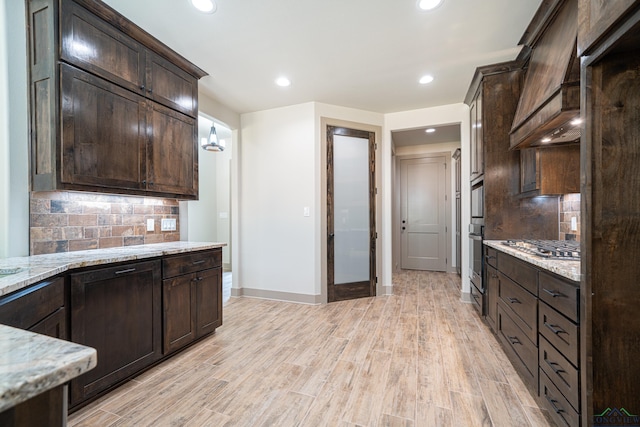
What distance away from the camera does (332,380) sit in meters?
1.96

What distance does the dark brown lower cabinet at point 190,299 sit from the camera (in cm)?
216

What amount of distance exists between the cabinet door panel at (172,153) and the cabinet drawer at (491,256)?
296 centimetres

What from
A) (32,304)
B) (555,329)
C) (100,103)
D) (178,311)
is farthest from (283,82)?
(555,329)

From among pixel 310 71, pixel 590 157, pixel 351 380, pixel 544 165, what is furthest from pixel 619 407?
pixel 310 71

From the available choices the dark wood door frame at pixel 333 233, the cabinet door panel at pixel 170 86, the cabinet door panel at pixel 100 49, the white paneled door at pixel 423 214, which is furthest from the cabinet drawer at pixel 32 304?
the white paneled door at pixel 423 214

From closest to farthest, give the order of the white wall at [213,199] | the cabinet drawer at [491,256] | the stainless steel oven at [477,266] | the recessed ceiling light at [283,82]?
the cabinet drawer at [491,256]
the stainless steel oven at [477,266]
the recessed ceiling light at [283,82]
the white wall at [213,199]

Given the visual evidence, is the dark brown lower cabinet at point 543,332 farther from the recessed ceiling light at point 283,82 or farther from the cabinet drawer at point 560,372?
the recessed ceiling light at point 283,82

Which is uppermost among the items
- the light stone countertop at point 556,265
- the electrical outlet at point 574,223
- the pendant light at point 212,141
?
the pendant light at point 212,141

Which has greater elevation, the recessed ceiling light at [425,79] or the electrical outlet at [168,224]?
the recessed ceiling light at [425,79]

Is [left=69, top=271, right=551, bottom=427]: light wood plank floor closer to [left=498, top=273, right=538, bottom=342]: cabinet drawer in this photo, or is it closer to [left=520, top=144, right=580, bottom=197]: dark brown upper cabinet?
[left=498, top=273, right=538, bottom=342]: cabinet drawer

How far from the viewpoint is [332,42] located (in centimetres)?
243

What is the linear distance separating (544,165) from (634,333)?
157 centimetres

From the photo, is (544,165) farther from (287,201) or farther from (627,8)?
(287,201)

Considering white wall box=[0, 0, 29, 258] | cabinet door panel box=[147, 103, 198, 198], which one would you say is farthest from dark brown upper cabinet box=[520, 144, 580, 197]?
white wall box=[0, 0, 29, 258]
